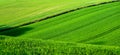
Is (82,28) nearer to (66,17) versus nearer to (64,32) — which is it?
(64,32)

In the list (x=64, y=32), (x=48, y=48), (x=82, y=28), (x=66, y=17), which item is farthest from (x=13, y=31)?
(x=48, y=48)

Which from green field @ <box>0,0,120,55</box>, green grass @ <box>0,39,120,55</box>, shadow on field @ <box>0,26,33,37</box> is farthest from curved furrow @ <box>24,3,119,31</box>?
green grass @ <box>0,39,120,55</box>

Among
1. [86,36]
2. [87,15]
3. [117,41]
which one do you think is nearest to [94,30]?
[86,36]

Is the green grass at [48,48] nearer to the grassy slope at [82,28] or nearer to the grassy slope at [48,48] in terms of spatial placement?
the grassy slope at [48,48]

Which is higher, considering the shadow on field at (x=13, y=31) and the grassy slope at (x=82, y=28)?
the grassy slope at (x=82, y=28)

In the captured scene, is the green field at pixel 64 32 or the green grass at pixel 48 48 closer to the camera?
the green grass at pixel 48 48

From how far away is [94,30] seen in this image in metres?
26.0

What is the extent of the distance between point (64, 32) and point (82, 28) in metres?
2.02

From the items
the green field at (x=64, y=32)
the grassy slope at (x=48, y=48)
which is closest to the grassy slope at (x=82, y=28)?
the green field at (x=64, y=32)

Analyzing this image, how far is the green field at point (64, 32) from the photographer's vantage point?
1634 cm

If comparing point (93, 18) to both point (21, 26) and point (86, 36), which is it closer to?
point (86, 36)

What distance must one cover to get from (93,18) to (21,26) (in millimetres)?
9609

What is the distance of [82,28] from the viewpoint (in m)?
27.6

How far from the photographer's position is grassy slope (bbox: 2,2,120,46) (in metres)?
23.8
